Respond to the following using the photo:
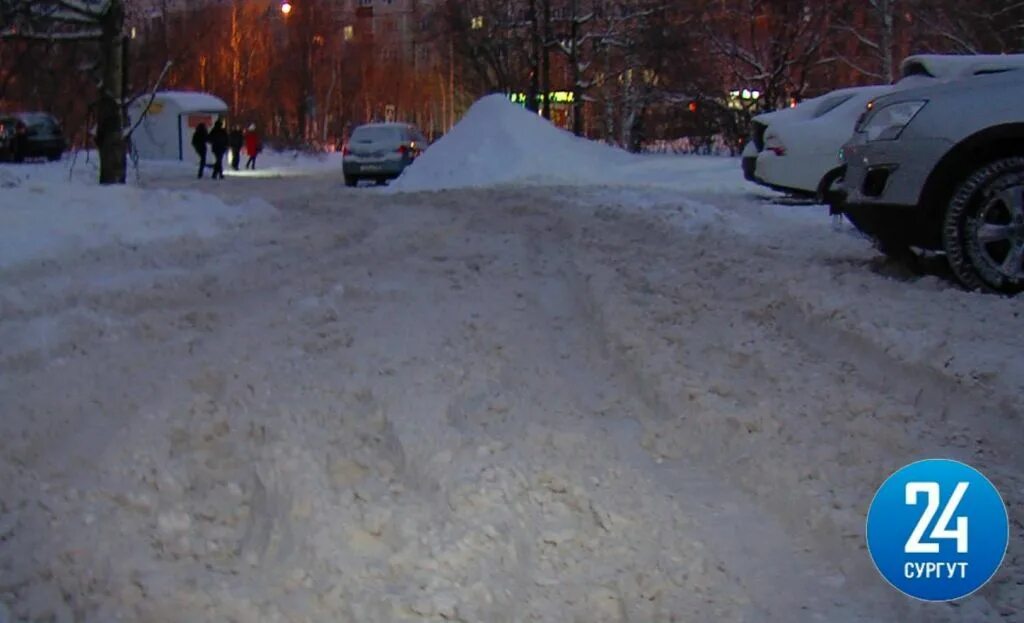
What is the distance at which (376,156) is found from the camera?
26969 millimetres

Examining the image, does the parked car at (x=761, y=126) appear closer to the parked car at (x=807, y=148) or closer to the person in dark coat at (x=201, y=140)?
the parked car at (x=807, y=148)

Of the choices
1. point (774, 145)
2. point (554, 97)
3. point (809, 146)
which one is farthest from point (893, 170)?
point (554, 97)

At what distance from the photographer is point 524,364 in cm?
561

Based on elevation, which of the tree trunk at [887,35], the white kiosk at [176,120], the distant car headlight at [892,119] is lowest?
the distant car headlight at [892,119]

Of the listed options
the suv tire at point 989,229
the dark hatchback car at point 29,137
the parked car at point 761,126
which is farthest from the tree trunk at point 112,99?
the dark hatchback car at point 29,137

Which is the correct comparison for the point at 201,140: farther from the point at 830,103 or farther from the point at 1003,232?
the point at 1003,232

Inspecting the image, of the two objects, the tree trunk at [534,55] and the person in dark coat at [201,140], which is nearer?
the person in dark coat at [201,140]

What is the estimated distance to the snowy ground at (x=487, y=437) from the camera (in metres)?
3.28

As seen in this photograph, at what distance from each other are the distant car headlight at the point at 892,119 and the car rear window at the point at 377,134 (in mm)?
20347

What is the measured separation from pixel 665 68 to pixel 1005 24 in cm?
1120

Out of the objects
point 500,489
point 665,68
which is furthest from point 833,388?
point 665,68

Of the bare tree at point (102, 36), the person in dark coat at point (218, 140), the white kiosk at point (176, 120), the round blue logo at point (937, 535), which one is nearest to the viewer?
the round blue logo at point (937, 535)

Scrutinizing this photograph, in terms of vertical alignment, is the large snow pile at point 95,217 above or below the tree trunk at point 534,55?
below

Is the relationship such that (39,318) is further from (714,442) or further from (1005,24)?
(1005,24)
